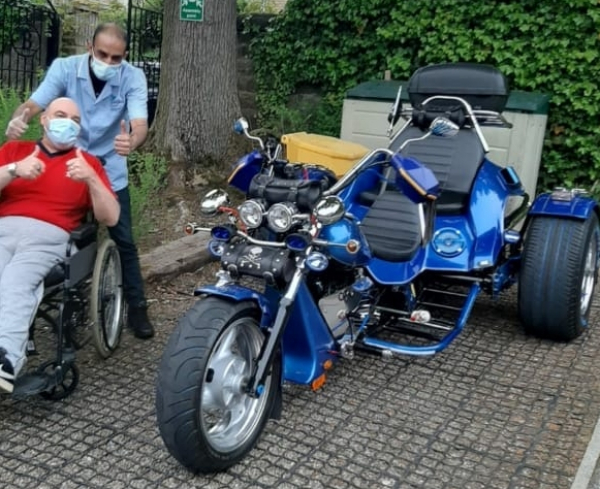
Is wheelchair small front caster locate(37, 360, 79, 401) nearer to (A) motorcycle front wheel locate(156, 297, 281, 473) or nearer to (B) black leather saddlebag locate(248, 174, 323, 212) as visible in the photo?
(A) motorcycle front wheel locate(156, 297, 281, 473)

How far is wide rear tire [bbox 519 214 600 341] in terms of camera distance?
14.5ft

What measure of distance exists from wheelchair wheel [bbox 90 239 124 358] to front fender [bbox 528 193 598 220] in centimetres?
242

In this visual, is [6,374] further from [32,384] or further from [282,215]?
[282,215]

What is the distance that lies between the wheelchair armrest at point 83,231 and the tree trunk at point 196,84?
3.22 metres

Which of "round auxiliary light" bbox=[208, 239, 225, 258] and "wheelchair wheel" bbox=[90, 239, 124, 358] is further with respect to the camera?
"wheelchair wheel" bbox=[90, 239, 124, 358]

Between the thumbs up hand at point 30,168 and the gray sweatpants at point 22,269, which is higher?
the thumbs up hand at point 30,168

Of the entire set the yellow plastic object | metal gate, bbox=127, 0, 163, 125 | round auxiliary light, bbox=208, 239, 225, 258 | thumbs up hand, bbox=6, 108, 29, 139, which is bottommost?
round auxiliary light, bbox=208, 239, 225, 258

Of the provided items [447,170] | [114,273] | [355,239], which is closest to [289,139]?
[447,170]

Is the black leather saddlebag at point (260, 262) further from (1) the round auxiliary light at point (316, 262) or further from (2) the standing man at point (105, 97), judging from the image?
(2) the standing man at point (105, 97)

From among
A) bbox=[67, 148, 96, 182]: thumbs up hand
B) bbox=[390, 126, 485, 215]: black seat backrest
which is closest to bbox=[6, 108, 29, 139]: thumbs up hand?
bbox=[67, 148, 96, 182]: thumbs up hand

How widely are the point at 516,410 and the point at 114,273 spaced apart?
2122 millimetres

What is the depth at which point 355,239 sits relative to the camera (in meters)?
3.48

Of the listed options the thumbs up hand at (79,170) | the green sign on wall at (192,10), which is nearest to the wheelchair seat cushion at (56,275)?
the thumbs up hand at (79,170)

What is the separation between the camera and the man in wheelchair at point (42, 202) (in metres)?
3.43
